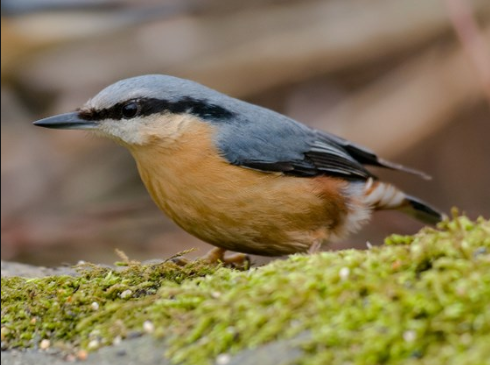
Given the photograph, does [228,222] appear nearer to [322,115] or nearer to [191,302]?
[191,302]

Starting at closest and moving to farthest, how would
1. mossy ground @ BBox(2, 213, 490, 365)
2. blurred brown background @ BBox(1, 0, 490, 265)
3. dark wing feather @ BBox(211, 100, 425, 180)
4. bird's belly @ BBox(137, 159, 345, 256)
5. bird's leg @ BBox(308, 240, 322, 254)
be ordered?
1. mossy ground @ BBox(2, 213, 490, 365)
2. bird's belly @ BBox(137, 159, 345, 256)
3. dark wing feather @ BBox(211, 100, 425, 180)
4. bird's leg @ BBox(308, 240, 322, 254)
5. blurred brown background @ BBox(1, 0, 490, 265)

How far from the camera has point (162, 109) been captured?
13.9 ft

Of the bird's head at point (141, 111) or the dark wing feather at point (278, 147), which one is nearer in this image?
the bird's head at point (141, 111)

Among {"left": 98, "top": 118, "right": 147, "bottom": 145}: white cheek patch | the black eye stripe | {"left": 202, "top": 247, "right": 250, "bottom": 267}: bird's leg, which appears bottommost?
{"left": 202, "top": 247, "right": 250, "bottom": 267}: bird's leg

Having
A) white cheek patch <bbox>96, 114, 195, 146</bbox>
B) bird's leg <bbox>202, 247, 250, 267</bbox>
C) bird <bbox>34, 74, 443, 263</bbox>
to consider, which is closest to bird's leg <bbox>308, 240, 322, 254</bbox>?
bird <bbox>34, 74, 443, 263</bbox>

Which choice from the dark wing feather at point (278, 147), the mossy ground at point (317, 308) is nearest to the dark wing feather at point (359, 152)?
the dark wing feather at point (278, 147)

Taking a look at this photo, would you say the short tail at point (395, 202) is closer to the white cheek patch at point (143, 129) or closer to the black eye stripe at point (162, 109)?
the black eye stripe at point (162, 109)

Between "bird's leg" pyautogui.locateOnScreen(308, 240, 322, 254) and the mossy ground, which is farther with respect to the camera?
"bird's leg" pyautogui.locateOnScreen(308, 240, 322, 254)

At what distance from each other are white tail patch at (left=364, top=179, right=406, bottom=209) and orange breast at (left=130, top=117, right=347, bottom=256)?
708mm

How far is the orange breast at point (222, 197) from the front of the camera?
4043mm

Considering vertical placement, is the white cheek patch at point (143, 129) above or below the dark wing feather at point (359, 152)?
above

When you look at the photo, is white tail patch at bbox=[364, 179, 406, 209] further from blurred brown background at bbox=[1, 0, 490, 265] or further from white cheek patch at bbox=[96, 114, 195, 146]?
blurred brown background at bbox=[1, 0, 490, 265]

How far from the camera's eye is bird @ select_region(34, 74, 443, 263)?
4.07 metres

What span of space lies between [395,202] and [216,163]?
1.67 m
